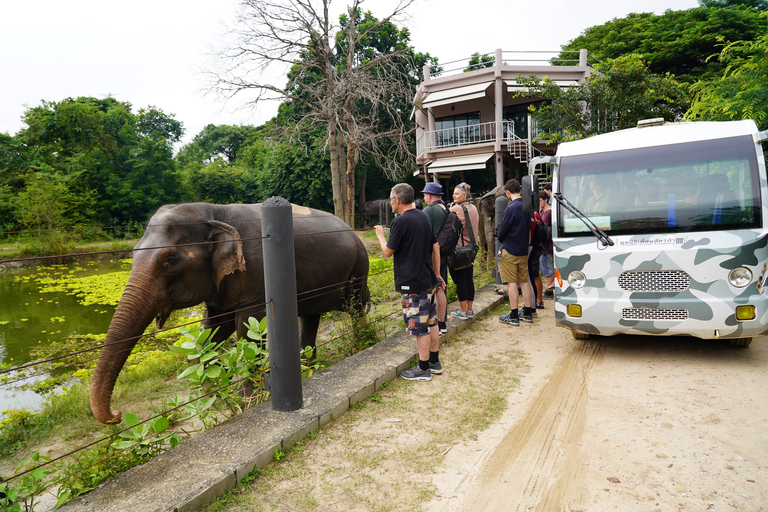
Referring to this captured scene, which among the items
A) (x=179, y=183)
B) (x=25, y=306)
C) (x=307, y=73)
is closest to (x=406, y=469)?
(x=25, y=306)

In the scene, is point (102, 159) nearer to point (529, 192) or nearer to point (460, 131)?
point (460, 131)

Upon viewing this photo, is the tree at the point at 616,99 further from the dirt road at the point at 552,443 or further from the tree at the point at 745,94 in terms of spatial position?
the dirt road at the point at 552,443

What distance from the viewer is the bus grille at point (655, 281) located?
452cm

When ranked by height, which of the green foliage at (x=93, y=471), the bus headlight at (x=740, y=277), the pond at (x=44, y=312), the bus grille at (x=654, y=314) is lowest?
the pond at (x=44, y=312)

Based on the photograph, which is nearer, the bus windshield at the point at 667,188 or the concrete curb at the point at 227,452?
the concrete curb at the point at 227,452

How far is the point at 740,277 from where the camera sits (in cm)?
436

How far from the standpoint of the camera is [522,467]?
116 inches

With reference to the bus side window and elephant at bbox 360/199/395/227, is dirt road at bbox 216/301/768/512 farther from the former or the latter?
elephant at bbox 360/199/395/227

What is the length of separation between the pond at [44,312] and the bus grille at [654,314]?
6603 mm

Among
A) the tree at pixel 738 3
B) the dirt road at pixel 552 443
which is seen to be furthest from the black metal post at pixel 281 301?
the tree at pixel 738 3

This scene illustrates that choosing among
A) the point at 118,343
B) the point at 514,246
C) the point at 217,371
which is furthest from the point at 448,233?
the point at 118,343

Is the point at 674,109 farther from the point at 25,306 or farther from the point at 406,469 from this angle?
the point at 25,306

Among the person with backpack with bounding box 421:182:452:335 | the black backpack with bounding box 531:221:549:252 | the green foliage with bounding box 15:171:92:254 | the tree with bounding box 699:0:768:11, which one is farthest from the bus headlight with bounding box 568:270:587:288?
the tree with bounding box 699:0:768:11

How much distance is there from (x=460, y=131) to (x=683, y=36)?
505 inches
